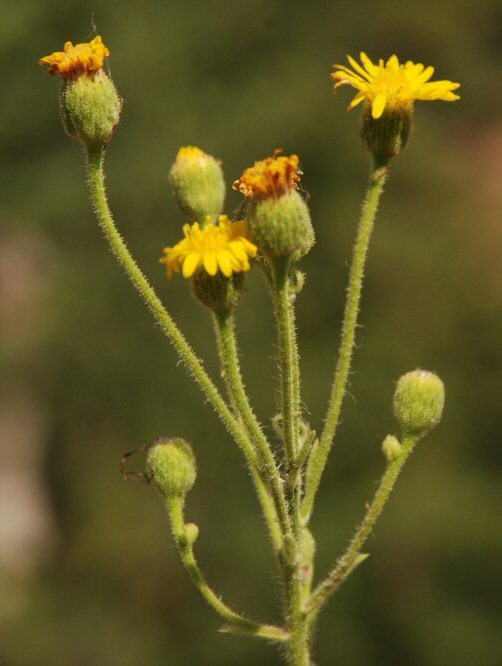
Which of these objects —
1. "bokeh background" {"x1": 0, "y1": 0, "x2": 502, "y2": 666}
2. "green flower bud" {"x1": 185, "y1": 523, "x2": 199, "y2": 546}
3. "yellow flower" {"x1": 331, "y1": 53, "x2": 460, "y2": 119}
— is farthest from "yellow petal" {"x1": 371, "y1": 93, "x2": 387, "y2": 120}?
"bokeh background" {"x1": 0, "y1": 0, "x2": 502, "y2": 666}

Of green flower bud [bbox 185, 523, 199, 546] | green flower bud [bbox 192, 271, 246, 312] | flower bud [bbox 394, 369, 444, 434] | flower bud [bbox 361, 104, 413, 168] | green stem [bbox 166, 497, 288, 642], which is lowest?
green stem [bbox 166, 497, 288, 642]

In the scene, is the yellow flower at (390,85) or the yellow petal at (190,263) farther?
the yellow flower at (390,85)

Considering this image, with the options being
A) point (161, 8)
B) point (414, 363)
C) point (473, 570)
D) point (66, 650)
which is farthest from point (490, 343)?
point (161, 8)

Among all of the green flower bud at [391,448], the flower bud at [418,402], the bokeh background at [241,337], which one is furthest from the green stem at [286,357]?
the bokeh background at [241,337]

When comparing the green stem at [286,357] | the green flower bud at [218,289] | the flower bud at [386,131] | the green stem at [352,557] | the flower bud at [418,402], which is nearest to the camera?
the green stem at [286,357]

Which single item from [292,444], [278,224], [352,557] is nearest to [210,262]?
[278,224]

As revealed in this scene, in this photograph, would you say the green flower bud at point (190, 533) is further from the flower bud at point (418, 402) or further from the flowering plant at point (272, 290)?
the flower bud at point (418, 402)

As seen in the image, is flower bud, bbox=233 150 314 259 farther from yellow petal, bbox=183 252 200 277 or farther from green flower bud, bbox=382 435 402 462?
green flower bud, bbox=382 435 402 462
